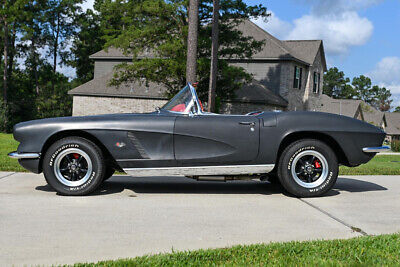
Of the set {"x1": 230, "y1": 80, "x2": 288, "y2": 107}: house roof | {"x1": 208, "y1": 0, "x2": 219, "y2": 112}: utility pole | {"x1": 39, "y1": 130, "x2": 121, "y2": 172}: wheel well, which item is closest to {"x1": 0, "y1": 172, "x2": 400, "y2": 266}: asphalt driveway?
{"x1": 39, "y1": 130, "x2": 121, "y2": 172}: wheel well

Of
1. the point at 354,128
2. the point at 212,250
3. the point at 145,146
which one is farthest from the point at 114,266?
the point at 354,128

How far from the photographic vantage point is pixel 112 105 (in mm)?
35469

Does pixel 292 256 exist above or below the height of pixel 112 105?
below

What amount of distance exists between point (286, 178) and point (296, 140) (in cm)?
50

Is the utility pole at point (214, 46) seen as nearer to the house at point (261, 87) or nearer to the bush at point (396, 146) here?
the house at point (261, 87)

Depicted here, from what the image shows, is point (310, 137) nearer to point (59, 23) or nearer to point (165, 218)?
point (165, 218)

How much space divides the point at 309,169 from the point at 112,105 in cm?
3147

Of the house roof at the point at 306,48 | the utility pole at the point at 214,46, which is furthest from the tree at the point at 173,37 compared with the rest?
the house roof at the point at 306,48

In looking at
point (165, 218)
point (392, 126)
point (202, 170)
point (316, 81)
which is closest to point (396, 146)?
point (316, 81)

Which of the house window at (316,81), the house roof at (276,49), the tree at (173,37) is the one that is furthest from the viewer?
the house window at (316,81)

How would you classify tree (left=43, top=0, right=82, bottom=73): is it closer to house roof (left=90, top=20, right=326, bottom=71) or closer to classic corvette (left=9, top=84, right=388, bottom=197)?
house roof (left=90, top=20, right=326, bottom=71)

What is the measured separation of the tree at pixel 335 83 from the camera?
362 ft

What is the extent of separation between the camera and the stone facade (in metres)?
34.1

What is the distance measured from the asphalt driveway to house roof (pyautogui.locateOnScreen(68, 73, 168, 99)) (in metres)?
26.8
